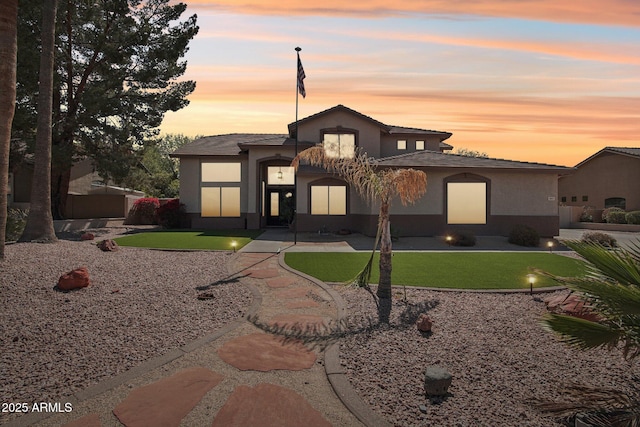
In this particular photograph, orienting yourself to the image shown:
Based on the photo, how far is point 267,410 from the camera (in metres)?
3.79

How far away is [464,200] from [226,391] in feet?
59.5

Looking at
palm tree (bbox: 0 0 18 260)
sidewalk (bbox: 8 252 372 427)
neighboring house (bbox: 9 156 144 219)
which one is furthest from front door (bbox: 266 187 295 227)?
sidewalk (bbox: 8 252 372 427)

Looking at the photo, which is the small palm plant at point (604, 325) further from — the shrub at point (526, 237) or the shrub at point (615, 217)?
the shrub at point (615, 217)

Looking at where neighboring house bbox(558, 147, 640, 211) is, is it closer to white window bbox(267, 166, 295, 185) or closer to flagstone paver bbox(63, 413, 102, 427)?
white window bbox(267, 166, 295, 185)

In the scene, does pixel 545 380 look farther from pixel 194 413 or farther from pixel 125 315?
pixel 125 315

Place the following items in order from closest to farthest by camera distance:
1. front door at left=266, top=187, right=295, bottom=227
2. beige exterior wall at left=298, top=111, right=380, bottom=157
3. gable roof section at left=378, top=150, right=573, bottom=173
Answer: gable roof section at left=378, top=150, right=573, bottom=173
beige exterior wall at left=298, top=111, right=380, bottom=157
front door at left=266, top=187, right=295, bottom=227

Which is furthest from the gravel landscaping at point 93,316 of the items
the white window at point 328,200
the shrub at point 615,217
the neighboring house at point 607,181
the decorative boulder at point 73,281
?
the neighboring house at point 607,181

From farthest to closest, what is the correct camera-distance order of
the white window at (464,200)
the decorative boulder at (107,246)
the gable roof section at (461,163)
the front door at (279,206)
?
the front door at (279,206) → the white window at (464,200) → the gable roof section at (461,163) → the decorative boulder at (107,246)

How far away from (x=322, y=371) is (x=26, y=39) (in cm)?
2431

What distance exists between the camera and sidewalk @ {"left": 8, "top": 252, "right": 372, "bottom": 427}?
3.64 metres

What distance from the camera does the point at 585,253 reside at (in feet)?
10.7

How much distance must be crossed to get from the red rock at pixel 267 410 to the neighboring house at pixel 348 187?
15.2 metres

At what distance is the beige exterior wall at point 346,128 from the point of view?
23438 mm

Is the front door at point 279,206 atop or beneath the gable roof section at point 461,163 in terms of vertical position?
beneath
